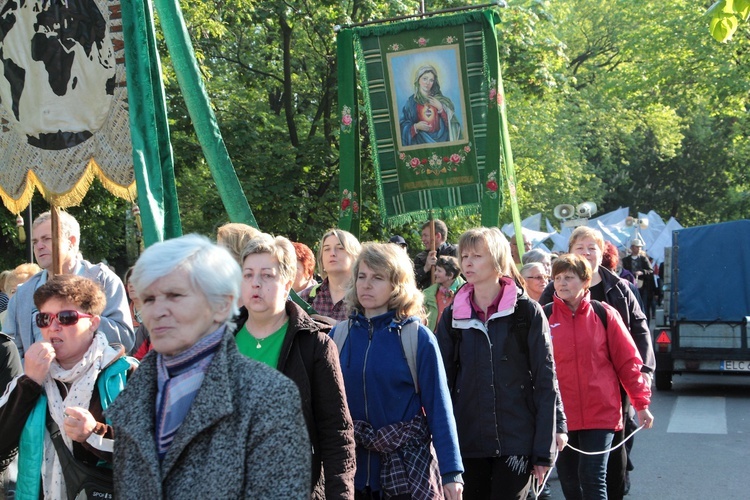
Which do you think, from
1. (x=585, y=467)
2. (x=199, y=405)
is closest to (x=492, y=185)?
(x=585, y=467)

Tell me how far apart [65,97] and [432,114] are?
4965 mm

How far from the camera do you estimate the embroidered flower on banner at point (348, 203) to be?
399 inches

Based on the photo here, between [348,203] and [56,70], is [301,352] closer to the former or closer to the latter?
[56,70]

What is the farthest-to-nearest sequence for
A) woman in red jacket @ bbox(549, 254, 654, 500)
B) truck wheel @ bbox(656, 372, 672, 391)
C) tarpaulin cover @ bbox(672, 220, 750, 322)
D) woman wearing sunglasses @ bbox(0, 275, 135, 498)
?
tarpaulin cover @ bbox(672, 220, 750, 322) → truck wheel @ bbox(656, 372, 672, 391) → woman in red jacket @ bbox(549, 254, 654, 500) → woman wearing sunglasses @ bbox(0, 275, 135, 498)

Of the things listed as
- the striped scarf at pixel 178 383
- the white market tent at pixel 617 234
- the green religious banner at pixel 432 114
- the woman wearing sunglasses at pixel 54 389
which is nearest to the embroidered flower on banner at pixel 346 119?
the green religious banner at pixel 432 114

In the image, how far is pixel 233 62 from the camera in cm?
2178

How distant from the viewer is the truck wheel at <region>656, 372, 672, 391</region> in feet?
48.4

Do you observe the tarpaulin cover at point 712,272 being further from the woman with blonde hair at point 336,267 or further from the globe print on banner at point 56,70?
the globe print on banner at point 56,70

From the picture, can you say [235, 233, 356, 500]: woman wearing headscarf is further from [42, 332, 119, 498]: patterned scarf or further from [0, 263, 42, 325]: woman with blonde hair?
[0, 263, 42, 325]: woman with blonde hair

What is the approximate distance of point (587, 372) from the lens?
6621 millimetres

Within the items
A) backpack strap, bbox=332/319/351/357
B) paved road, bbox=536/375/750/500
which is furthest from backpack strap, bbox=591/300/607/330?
paved road, bbox=536/375/750/500

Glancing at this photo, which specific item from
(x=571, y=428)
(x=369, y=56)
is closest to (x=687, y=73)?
(x=369, y=56)

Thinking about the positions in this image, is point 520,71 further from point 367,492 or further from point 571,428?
point 367,492

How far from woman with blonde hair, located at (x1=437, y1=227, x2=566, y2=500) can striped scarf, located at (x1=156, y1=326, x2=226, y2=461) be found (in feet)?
8.69
